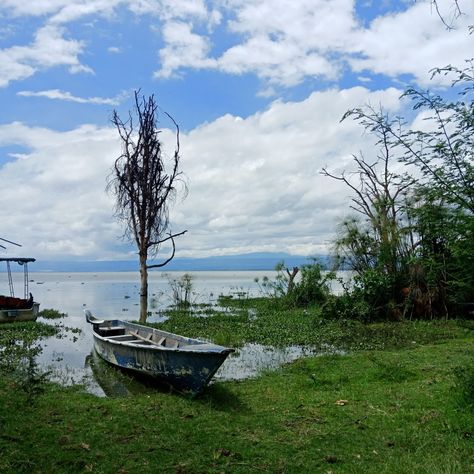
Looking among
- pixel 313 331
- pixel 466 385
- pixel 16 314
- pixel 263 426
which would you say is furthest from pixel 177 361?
pixel 16 314

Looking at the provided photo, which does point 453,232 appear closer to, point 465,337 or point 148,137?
point 465,337

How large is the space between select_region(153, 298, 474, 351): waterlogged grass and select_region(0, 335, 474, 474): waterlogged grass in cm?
486

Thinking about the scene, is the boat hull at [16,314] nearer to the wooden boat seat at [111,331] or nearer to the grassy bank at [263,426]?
the wooden boat seat at [111,331]

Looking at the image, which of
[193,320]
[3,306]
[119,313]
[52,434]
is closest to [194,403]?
[52,434]

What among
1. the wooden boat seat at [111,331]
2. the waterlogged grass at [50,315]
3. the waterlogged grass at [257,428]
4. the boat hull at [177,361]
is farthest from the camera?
the waterlogged grass at [50,315]

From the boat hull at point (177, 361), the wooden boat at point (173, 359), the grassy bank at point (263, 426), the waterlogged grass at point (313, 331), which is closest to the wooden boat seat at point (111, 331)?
the wooden boat at point (173, 359)

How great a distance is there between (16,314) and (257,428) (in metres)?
15.6

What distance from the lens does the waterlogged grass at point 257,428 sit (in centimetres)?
521

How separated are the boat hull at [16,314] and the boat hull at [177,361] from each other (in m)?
10.3

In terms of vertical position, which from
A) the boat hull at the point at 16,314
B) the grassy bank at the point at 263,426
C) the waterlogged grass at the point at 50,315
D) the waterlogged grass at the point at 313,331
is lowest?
the waterlogged grass at the point at 313,331

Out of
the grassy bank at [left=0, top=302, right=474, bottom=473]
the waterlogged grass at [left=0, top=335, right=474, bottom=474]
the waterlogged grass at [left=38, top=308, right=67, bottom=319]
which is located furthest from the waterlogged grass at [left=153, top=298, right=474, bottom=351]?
the waterlogged grass at [left=38, top=308, right=67, bottom=319]

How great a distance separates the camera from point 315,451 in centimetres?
560

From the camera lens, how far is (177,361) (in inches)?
329

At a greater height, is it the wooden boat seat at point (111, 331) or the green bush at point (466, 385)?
the wooden boat seat at point (111, 331)
